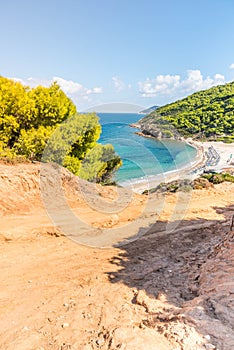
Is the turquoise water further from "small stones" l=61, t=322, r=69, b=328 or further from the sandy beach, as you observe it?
"small stones" l=61, t=322, r=69, b=328

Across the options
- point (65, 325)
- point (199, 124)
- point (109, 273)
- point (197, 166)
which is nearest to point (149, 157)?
point (197, 166)

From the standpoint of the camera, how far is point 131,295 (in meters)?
6.12

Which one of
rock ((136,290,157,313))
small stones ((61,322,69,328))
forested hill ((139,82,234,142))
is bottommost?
small stones ((61,322,69,328))

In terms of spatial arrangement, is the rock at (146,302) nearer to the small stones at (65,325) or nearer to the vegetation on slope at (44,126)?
the small stones at (65,325)

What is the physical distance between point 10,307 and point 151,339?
3.23m

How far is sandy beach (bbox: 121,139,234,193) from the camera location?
45072 millimetres

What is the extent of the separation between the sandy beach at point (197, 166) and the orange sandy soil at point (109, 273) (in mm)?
27771

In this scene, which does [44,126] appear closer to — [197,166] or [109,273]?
[109,273]

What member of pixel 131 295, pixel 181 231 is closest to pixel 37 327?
pixel 131 295

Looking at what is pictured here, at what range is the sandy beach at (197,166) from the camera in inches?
1774

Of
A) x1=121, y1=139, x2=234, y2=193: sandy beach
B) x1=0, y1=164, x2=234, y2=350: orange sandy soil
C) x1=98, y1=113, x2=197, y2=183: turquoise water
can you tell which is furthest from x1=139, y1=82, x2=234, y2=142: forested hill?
x1=0, y1=164, x2=234, y2=350: orange sandy soil

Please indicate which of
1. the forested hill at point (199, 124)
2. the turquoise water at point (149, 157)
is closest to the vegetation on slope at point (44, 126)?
the turquoise water at point (149, 157)

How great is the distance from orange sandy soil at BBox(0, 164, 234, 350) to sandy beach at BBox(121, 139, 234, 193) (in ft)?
91.1

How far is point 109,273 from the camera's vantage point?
24.2 feet
